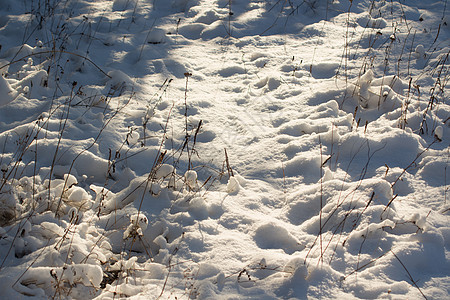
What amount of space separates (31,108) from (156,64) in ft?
A: 4.96

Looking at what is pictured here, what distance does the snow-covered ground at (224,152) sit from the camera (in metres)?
2.36

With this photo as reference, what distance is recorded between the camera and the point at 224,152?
3.61 m

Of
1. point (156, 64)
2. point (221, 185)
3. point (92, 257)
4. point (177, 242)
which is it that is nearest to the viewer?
point (92, 257)

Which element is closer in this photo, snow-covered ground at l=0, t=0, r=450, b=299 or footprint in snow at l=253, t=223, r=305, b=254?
snow-covered ground at l=0, t=0, r=450, b=299

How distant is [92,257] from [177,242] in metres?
0.50

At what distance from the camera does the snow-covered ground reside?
2.36 meters

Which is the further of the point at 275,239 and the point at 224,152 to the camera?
the point at 224,152

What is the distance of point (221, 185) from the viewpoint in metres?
3.23

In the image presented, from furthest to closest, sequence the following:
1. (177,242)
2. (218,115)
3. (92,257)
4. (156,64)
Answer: (156,64) → (218,115) → (177,242) → (92,257)

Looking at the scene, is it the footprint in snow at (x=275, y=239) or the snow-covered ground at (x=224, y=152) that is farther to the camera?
the footprint in snow at (x=275, y=239)

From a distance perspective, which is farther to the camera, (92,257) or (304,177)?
(304,177)

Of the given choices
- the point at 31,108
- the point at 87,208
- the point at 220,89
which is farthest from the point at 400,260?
the point at 31,108

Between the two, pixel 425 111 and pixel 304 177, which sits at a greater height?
pixel 425 111

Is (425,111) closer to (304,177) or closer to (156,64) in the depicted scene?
(304,177)
